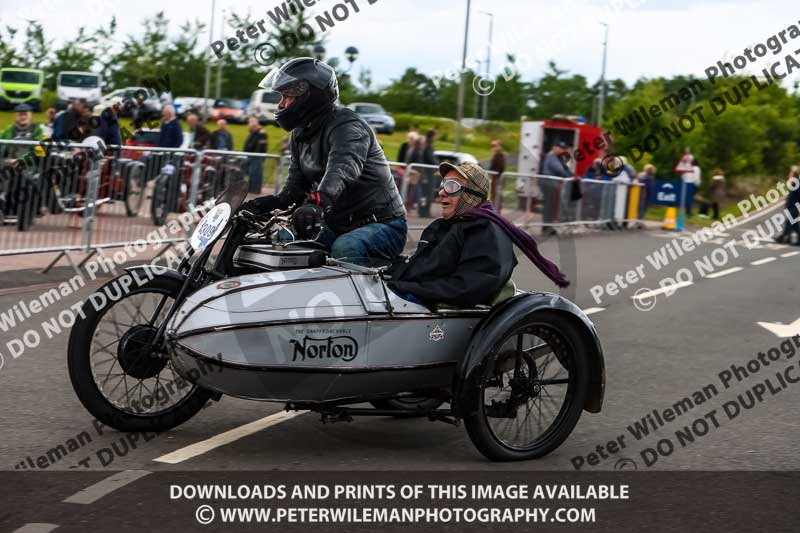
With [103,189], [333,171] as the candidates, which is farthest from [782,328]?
[103,189]

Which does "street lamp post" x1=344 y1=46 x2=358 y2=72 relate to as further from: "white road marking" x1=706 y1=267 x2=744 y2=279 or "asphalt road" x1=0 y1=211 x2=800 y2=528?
"asphalt road" x1=0 y1=211 x2=800 y2=528

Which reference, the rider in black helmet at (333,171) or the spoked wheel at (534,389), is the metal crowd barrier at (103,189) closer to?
the rider in black helmet at (333,171)

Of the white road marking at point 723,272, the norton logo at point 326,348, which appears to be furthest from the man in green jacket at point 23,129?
the norton logo at point 326,348

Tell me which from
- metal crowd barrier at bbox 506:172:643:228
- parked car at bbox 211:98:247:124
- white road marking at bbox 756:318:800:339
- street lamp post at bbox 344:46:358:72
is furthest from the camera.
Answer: parked car at bbox 211:98:247:124

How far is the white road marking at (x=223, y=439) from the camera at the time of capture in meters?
5.24

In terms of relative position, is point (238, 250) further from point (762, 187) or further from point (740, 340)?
point (762, 187)

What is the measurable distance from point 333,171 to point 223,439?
1468mm

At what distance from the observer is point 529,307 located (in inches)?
212

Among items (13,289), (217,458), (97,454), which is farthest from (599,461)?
(13,289)

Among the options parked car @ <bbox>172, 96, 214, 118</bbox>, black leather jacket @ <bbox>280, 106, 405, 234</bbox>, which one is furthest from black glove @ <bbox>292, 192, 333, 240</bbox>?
parked car @ <bbox>172, 96, 214, 118</bbox>

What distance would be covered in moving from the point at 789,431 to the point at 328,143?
316 cm

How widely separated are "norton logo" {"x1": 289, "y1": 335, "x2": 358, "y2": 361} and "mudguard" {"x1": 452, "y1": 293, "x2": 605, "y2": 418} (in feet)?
1.69

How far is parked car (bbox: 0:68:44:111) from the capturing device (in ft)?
144

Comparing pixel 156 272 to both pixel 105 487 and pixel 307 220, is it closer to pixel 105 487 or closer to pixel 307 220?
pixel 307 220
